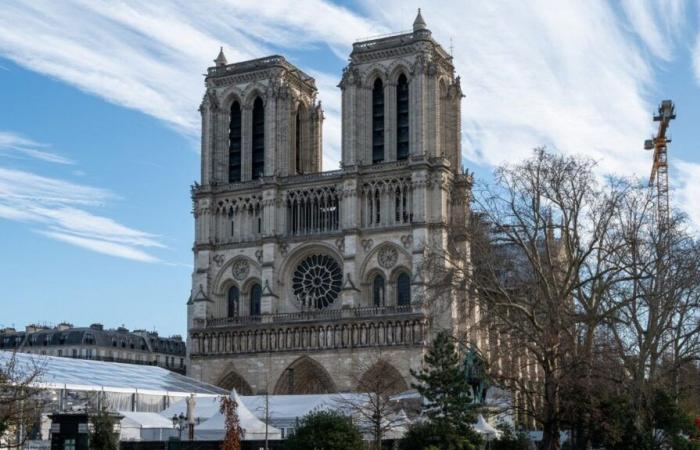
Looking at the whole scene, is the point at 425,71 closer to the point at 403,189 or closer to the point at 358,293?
the point at 403,189

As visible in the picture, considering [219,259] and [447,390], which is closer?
[447,390]

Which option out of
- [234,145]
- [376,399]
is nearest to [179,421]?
[376,399]

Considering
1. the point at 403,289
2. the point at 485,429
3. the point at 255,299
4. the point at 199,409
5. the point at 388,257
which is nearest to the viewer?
the point at 485,429

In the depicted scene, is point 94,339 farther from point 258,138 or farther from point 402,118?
point 402,118

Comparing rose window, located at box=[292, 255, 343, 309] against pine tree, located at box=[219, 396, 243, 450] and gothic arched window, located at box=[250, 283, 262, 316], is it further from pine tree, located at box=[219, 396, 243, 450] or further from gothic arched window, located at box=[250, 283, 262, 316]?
pine tree, located at box=[219, 396, 243, 450]

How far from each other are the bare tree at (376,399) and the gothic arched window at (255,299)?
9377 mm

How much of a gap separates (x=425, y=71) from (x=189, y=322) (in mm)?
22286

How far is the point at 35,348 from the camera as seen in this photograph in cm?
9100

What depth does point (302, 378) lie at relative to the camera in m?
67.2

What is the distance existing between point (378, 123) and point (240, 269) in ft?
42.5

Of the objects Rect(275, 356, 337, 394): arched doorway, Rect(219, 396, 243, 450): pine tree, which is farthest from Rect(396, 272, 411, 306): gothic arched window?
Rect(219, 396, 243, 450): pine tree

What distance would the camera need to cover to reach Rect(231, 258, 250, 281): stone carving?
70.6m

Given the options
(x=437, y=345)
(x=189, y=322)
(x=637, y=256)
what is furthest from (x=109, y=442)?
(x=189, y=322)

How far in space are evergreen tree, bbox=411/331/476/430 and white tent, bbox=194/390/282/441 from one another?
7.24 metres
